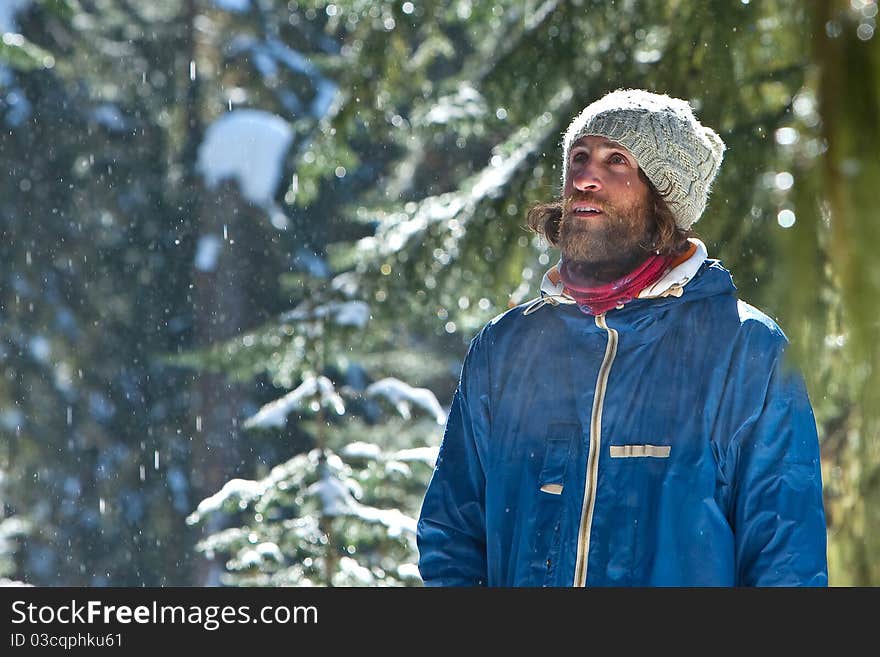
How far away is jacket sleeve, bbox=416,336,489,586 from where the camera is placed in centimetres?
259

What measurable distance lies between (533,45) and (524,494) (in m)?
3.50

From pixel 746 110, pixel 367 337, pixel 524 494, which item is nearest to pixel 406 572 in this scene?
pixel 367 337

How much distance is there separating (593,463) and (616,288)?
14.4 inches

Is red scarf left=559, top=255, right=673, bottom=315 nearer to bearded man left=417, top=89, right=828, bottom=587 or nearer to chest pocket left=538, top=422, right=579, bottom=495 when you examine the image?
bearded man left=417, top=89, right=828, bottom=587

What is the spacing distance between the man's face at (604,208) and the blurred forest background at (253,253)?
2056 mm

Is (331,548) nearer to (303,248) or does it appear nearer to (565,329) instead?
(565,329)

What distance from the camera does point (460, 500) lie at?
105 inches

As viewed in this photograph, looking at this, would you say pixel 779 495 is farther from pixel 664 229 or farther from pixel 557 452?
pixel 664 229

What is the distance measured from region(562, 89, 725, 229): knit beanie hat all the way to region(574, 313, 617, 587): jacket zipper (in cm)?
40

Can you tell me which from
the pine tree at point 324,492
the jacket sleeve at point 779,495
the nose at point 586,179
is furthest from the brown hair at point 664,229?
the pine tree at point 324,492

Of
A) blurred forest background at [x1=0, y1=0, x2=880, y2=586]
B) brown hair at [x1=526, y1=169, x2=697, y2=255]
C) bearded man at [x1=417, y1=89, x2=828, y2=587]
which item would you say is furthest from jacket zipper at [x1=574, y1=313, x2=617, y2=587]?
blurred forest background at [x1=0, y1=0, x2=880, y2=586]

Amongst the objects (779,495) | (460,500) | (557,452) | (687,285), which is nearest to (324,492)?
(460,500)

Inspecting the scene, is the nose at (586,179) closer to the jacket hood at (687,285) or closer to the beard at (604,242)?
the beard at (604,242)

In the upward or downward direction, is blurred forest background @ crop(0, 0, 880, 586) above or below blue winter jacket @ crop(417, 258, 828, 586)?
above
